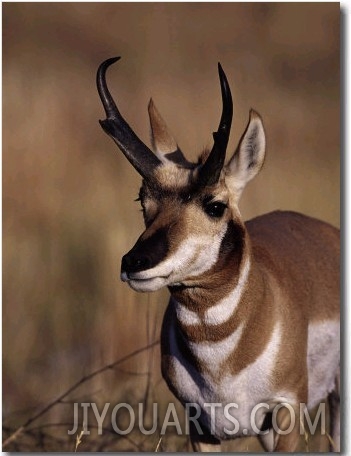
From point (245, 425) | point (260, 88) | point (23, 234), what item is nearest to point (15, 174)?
point (23, 234)

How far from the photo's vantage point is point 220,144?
146 inches

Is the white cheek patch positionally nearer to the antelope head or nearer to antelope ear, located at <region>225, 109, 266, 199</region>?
the antelope head

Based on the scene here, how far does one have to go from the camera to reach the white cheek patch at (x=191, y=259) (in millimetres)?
3609

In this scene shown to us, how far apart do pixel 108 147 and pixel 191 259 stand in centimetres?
185

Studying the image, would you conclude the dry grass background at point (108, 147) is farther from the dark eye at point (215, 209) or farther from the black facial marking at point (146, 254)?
the black facial marking at point (146, 254)

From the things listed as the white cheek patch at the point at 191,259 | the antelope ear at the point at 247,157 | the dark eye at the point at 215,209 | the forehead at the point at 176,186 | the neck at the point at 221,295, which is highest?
the antelope ear at the point at 247,157

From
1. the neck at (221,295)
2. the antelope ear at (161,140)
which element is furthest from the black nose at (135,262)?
the antelope ear at (161,140)

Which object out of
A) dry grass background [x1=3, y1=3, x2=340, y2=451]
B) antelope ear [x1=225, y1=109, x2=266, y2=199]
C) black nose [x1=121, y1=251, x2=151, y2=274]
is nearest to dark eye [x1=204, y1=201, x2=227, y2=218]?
antelope ear [x1=225, y1=109, x2=266, y2=199]

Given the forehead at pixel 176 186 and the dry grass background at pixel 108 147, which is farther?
the dry grass background at pixel 108 147

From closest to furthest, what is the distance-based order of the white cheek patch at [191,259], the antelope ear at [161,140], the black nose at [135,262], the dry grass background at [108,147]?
the black nose at [135,262], the white cheek patch at [191,259], the antelope ear at [161,140], the dry grass background at [108,147]

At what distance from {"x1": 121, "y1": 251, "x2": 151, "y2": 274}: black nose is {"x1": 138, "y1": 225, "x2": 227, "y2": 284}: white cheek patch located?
0.05m

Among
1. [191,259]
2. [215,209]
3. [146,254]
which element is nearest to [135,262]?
[146,254]

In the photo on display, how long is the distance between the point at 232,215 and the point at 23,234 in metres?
1.57

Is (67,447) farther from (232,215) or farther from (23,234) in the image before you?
(232,215)
